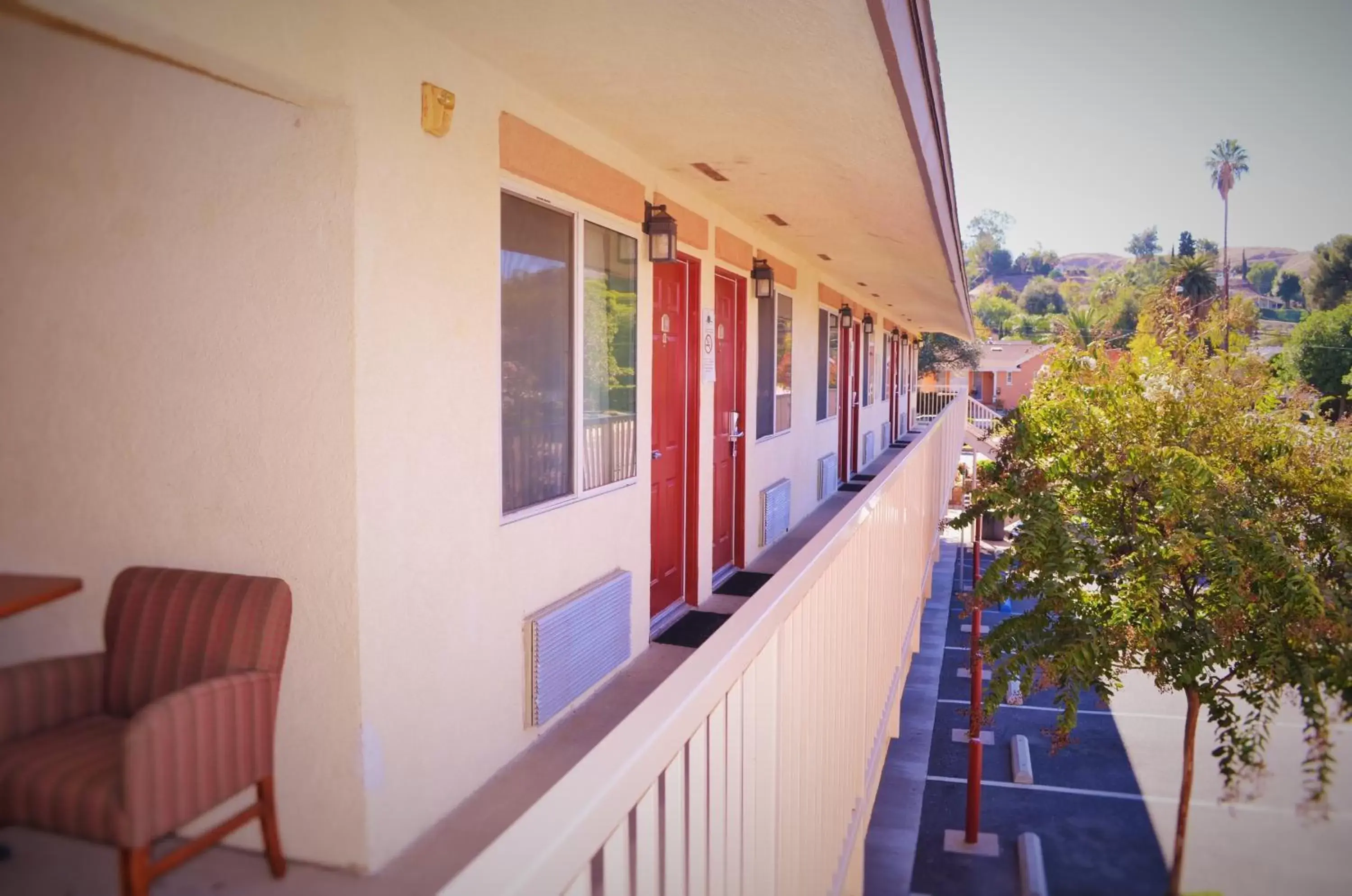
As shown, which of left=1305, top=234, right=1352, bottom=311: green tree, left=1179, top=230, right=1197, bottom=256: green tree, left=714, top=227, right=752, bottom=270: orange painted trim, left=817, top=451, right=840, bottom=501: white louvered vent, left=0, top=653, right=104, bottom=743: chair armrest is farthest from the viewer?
left=1179, top=230, right=1197, bottom=256: green tree

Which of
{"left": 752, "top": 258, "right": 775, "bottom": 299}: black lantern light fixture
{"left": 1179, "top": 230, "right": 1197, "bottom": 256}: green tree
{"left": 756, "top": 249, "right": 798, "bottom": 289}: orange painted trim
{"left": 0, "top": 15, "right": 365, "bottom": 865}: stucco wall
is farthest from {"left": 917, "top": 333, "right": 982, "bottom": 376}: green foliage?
{"left": 1179, "top": 230, "right": 1197, "bottom": 256}: green tree

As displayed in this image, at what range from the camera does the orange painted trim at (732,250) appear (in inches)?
220

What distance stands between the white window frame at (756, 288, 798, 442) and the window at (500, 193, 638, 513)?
8.56ft

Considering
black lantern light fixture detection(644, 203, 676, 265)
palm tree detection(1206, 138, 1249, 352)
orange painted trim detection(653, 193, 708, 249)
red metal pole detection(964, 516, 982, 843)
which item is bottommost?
red metal pole detection(964, 516, 982, 843)

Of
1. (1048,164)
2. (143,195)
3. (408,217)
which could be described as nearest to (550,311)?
(408,217)

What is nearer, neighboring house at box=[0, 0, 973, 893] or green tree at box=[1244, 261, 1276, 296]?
neighboring house at box=[0, 0, 973, 893]

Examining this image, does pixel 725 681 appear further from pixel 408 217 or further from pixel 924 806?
pixel 924 806

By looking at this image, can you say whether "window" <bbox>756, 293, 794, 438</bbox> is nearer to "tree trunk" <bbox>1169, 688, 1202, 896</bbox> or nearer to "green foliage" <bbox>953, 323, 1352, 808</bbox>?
"green foliage" <bbox>953, 323, 1352, 808</bbox>

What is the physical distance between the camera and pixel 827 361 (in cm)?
958

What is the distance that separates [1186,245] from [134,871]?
285 feet

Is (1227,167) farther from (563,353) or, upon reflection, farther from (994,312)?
(563,353)

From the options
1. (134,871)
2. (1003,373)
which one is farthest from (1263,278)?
(134,871)

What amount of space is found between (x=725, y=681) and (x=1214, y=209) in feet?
399

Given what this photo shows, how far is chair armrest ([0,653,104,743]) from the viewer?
89.8 inches
